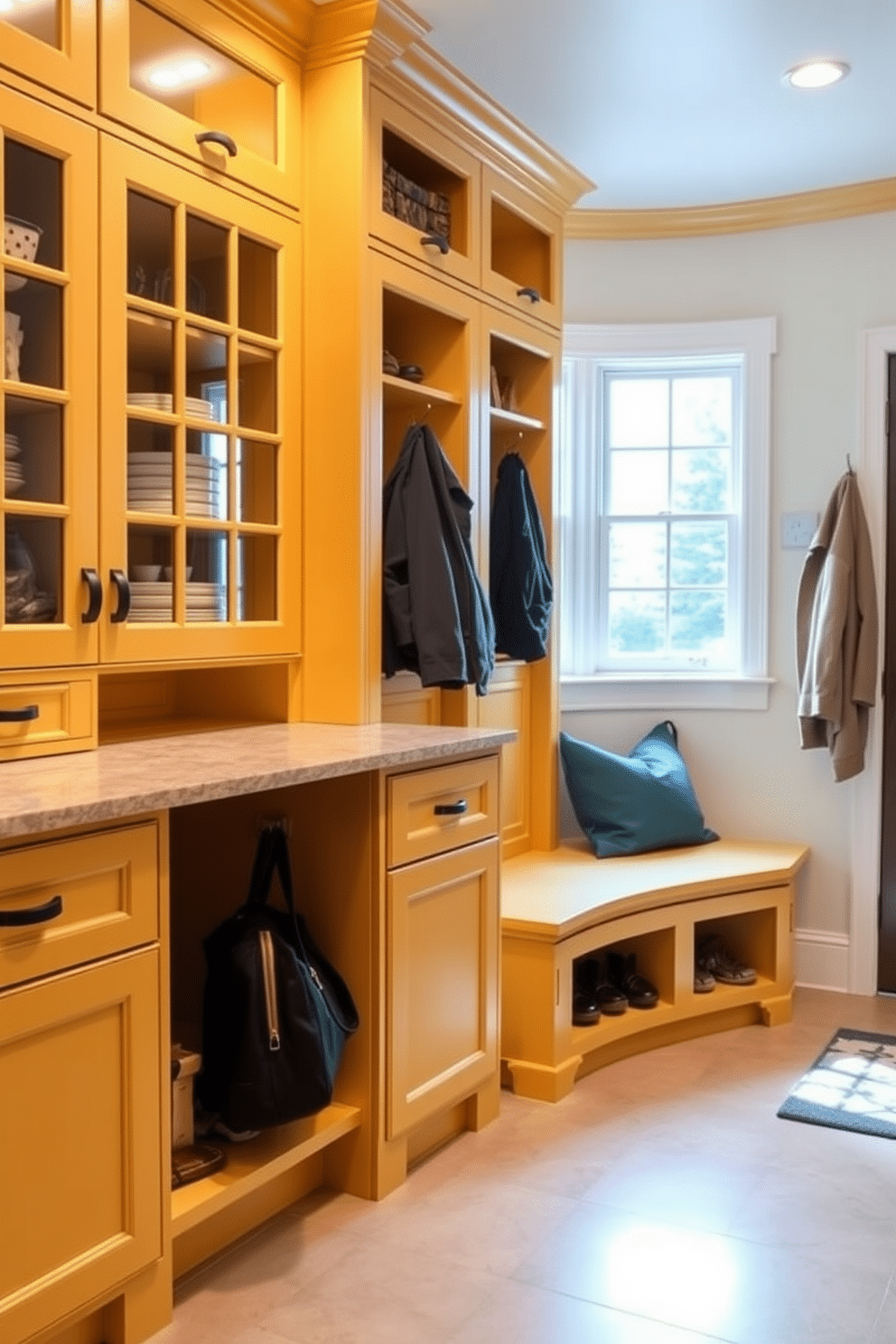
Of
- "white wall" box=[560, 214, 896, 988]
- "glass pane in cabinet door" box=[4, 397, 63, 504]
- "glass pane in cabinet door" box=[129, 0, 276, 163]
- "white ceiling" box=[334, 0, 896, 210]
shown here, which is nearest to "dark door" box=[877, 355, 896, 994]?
"white wall" box=[560, 214, 896, 988]

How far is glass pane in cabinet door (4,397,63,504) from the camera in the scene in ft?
6.83

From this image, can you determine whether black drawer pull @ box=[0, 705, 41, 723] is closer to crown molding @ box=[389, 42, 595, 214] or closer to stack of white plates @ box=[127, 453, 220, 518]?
stack of white plates @ box=[127, 453, 220, 518]

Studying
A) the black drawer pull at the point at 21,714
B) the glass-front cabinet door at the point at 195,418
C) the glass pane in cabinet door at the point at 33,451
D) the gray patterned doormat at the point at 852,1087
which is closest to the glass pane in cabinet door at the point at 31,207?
the glass-front cabinet door at the point at 195,418

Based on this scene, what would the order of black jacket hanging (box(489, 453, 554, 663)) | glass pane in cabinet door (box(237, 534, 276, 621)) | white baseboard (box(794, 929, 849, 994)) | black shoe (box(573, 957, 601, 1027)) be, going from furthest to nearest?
white baseboard (box(794, 929, 849, 994)), black jacket hanging (box(489, 453, 554, 663)), black shoe (box(573, 957, 601, 1027)), glass pane in cabinet door (box(237, 534, 276, 621))

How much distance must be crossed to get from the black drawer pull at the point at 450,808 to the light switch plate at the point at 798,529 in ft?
6.18

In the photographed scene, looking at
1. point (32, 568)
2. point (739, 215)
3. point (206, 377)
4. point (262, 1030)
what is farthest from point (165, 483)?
point (739, 215)

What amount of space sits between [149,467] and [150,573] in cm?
20

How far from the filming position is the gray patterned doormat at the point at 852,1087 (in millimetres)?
2836

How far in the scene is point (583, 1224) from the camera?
2.32 meters

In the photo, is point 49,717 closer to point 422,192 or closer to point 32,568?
point 32,568

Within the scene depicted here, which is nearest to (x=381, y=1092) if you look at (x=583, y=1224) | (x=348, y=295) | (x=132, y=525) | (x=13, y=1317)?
(x=583, y=1224)

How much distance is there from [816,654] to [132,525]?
88.8 inches

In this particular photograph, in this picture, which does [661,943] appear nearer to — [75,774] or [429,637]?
[429,637]

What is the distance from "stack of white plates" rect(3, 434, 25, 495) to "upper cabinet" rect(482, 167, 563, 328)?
1.67 m
